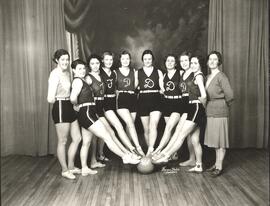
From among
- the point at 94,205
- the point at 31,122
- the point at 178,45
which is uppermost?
the point at 178,45

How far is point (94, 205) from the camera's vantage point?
3.63 m

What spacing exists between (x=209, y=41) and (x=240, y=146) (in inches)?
75.5

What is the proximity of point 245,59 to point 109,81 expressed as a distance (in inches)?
96.4

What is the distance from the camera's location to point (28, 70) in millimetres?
5645

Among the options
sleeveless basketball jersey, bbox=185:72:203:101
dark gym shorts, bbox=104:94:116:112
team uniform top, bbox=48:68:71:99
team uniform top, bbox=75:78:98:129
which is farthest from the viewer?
dark gym shorts, bbox=104:94:116:112

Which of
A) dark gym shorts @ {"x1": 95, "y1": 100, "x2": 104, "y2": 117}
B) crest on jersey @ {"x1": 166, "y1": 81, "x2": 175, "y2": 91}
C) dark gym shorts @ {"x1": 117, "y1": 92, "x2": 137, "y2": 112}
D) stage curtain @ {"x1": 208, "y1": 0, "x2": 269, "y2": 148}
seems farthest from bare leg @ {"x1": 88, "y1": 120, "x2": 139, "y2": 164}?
stage curtain @ {"x1": 208, "y1": 0, "x2": 269, "y2": 148}

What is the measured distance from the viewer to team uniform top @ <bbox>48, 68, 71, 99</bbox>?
429 centimetres

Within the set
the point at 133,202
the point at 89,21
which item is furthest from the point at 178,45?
the point at 133,202

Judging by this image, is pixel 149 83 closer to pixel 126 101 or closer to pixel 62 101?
pixel 126 101

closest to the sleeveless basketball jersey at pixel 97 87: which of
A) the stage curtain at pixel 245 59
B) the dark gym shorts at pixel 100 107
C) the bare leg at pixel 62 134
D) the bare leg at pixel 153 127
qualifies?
the dark gym shorts at pixel 100 107

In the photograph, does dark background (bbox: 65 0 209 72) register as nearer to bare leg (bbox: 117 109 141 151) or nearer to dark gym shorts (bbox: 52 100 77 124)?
bare leg (bbox: 117 109 141 151)

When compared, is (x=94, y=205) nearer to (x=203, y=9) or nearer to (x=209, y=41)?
(x=209, y=41)

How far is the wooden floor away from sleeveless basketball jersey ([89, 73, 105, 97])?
1.09 metres

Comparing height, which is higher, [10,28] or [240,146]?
[10,28]
